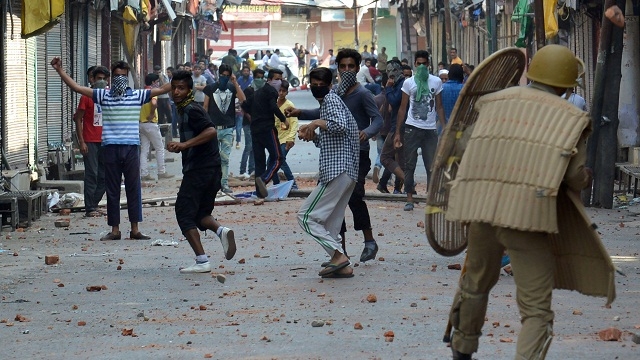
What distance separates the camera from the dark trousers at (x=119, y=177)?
13.1m

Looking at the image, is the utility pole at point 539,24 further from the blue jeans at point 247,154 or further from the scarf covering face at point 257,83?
the scarf covering face at point 257,83

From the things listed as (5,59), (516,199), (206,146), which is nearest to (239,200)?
(5,59)

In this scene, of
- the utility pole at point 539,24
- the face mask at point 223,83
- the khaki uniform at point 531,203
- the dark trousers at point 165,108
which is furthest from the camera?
the dark trousers at point 165,108

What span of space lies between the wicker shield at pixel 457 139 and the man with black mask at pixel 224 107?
11909 millimetres

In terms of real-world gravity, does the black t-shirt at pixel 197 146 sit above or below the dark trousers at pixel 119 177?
above

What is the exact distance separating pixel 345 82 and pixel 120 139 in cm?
321

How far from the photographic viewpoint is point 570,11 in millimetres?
23641

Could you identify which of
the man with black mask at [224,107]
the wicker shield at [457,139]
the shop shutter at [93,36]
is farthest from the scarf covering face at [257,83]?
the wicker shield at [457,139]

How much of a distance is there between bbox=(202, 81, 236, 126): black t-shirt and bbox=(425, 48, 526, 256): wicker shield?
12.0 metres

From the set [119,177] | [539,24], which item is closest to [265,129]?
[539,24]

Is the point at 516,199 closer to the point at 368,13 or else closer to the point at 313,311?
the point at 313,311

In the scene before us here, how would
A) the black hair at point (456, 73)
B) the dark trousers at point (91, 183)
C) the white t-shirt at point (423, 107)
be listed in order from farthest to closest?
the black hair at point (456, 73) → the white t-shirt at point (423, 107) → the dark trousers at point (91, 183)

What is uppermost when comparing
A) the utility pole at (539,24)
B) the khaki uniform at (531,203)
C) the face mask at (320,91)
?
the utility pole at (539,24)

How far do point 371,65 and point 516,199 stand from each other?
27.7 m
